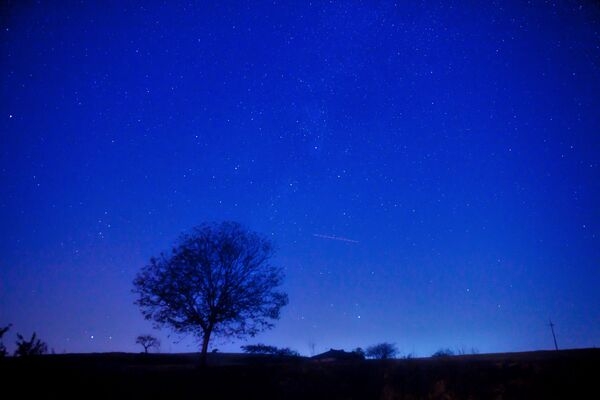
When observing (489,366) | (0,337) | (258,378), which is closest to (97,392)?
(258,378)

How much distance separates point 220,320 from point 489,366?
61.2ft

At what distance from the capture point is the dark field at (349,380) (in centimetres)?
1153

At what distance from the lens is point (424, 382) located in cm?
1311

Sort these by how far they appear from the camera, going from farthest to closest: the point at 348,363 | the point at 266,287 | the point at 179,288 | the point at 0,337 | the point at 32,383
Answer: the point at 266,287, the point at 179,288, the point at 0,337, the point at 348,363, the point at 32,383

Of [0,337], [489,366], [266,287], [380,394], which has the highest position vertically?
[266,287]

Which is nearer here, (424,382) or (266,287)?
(424,382)

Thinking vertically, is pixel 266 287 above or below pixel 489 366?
above

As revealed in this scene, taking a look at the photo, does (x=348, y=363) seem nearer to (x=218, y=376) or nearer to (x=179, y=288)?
(x=218, y=376)

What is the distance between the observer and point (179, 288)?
25422 millimetres

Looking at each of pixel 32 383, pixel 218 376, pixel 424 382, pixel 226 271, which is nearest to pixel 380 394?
pixel 424 382

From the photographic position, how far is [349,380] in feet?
47.9

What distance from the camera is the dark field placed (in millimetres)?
11531

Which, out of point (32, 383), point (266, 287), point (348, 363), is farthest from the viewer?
point (266, 287)

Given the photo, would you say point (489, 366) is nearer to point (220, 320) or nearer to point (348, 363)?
point (348, 363)
